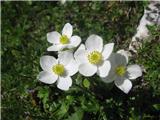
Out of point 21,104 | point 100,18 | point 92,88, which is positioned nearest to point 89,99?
point 92,88

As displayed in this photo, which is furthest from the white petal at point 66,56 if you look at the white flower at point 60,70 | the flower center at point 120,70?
the flower center at point 120,70

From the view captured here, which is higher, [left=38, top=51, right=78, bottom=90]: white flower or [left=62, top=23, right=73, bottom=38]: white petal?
[left=62, top=23, right=73, bottom=38]: white petal

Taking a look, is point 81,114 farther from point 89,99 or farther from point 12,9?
point 12,9

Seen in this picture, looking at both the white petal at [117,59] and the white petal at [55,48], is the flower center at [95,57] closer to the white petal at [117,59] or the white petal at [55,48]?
the white petal at [117,59]

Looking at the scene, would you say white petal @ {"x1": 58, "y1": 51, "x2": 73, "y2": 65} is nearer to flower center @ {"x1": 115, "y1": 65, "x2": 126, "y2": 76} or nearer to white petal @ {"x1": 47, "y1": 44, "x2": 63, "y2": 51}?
white petal @ {"x1": 47, "y1": 44, "x2": 63, "y2": 51}

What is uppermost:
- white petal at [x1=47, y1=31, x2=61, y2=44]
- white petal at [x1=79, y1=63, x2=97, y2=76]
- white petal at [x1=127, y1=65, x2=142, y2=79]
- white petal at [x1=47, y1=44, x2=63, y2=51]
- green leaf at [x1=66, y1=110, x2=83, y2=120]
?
white petal at [x1=47, y1=31, x2=61, y2=44]

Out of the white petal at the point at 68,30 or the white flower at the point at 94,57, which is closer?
the white flower at the point at 94,57

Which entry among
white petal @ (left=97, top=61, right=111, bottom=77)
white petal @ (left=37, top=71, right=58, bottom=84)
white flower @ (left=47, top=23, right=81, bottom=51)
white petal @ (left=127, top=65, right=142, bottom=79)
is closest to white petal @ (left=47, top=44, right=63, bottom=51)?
white flower @ (left=47, top=23, right=81, bottom=51)
